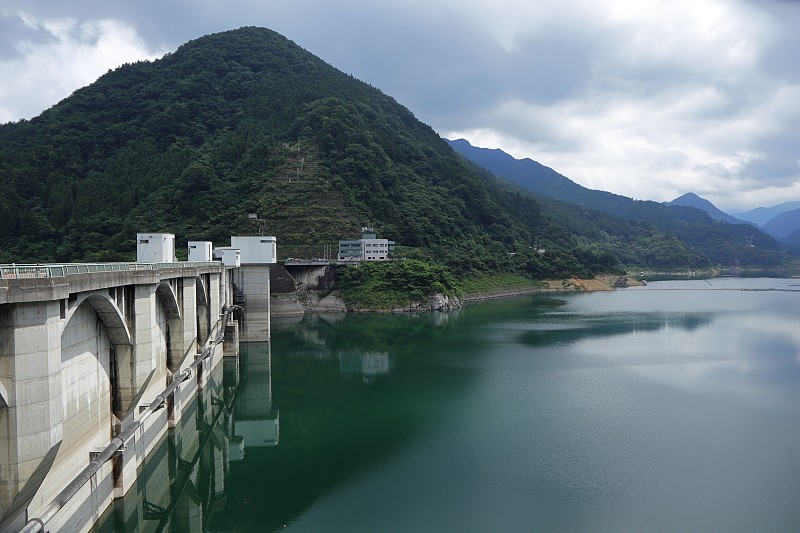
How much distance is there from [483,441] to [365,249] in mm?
37482

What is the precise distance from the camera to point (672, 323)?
147 feet

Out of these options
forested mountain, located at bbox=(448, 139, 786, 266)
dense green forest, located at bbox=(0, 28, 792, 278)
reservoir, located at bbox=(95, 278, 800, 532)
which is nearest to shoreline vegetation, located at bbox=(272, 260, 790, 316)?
dense green forest, located at bbox=(0, 28, 792, 278)

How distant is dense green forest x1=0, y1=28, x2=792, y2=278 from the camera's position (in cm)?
5353

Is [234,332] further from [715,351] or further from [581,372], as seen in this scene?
[715,351]

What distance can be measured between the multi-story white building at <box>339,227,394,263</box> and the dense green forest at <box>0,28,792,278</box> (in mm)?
2038

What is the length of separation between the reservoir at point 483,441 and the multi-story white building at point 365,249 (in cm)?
1834

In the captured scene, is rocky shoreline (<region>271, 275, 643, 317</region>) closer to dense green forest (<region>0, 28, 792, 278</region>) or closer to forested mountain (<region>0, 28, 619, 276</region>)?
forested mountain (<region>0, 28, 619, 276</region>)

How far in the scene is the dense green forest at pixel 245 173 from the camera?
53.5 m

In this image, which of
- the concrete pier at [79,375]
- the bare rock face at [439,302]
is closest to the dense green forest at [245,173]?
the bare rock face at [439,302]

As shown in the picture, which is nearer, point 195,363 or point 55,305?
point 55,305

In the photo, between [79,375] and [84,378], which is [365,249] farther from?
[79,375]

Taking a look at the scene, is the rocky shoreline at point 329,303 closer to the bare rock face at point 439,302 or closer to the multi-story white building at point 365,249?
the bare rock face at point 439,302

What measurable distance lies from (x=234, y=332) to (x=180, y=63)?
74.7 m

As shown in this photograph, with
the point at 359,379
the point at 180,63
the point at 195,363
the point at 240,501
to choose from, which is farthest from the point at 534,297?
the point at 180,63
